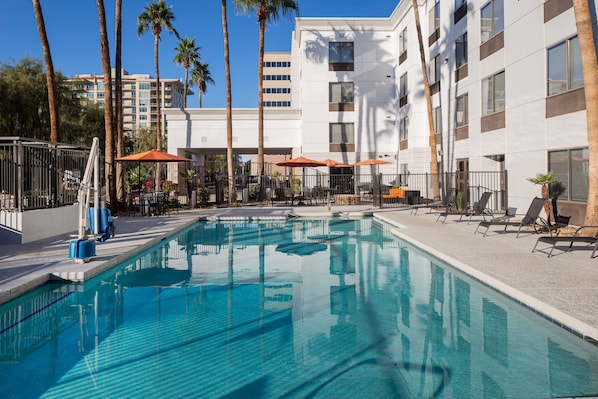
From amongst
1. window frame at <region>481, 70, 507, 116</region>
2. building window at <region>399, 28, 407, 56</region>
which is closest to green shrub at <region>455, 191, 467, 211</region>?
window frame at <region>481, 70, 507, 116</region>

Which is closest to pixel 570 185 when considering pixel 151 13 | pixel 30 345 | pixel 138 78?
pixel 30 345

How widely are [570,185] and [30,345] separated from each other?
14.3 m

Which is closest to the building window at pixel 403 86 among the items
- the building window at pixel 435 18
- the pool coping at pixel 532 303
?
the building window at pixel 435 18

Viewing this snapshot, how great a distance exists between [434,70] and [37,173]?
2126cm

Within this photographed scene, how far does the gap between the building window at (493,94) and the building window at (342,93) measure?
13.4 meters

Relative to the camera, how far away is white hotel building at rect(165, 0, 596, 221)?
46.0ft

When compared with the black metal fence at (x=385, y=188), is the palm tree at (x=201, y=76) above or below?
above

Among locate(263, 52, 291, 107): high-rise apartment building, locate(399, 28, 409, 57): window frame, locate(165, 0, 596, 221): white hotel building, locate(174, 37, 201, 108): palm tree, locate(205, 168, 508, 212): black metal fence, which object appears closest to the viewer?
locate(165, 0, 596, 221): white hotel building

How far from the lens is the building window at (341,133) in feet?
105

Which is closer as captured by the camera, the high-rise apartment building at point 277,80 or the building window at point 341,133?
the building window at point 341,133

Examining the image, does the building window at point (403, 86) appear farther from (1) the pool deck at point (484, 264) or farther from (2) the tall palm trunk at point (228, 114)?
(1) the pool deck at point (484, 264)

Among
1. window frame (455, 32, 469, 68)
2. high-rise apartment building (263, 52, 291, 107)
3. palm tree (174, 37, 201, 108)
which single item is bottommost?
window frame (455, 32, 469, 68)

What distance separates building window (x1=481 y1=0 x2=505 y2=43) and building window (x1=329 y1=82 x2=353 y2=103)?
13.1 m

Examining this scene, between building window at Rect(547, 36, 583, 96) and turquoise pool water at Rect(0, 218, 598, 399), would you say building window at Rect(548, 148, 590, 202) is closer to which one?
building window at Rect(547, 36, 583, 96)
